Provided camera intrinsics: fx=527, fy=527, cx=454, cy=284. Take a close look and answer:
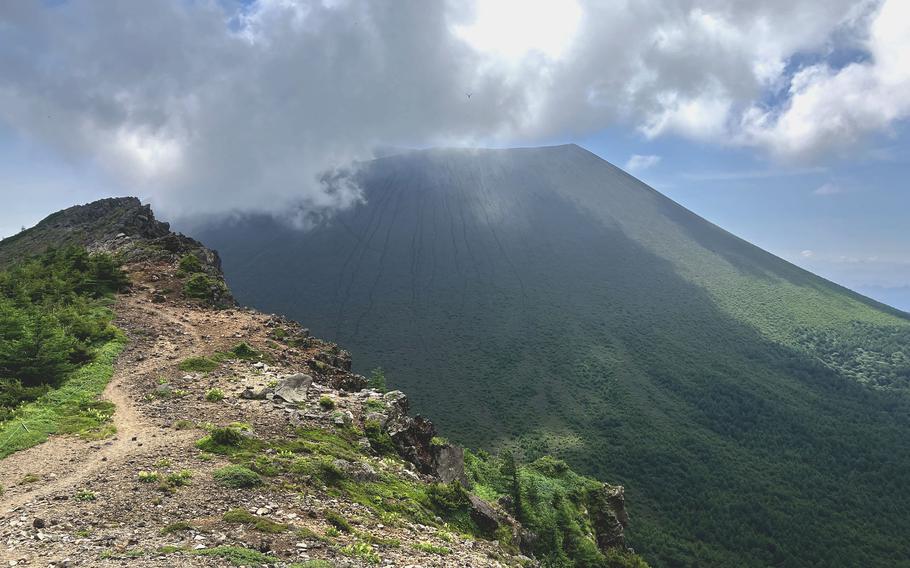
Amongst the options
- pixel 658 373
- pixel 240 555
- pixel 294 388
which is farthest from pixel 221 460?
pixel 658 373

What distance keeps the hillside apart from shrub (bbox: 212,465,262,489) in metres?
0.04

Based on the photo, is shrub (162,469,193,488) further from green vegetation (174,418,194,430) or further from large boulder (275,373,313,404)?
large boulder (275,373,313,404)

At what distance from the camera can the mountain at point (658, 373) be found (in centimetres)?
8769

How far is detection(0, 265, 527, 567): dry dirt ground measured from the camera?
10172 mm

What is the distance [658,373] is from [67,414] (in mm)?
141651

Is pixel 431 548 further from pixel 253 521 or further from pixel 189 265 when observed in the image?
pixel 189 265

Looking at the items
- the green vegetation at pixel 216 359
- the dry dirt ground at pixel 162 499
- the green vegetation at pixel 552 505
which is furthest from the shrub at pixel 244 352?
the green vegetation at pixel 552 505

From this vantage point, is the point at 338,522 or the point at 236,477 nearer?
the point at 338,522

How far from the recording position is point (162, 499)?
474 inches

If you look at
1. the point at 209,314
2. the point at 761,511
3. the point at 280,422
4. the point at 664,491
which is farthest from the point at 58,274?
the point at 761,511

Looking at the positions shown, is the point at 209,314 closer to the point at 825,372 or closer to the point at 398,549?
the point at 398,549

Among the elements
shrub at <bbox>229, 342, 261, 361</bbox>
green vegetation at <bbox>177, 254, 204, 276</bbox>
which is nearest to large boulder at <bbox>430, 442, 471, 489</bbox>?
shrub at <bbox>229, 342, 261, 361</bbox>

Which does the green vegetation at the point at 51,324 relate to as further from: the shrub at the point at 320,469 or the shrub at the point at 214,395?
the shrub at the point at 320,469

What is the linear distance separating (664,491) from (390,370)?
2439 inches
